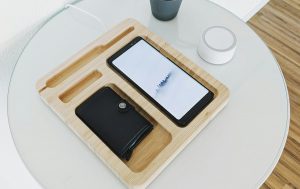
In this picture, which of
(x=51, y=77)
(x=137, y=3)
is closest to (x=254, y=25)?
(x=137, y=3)

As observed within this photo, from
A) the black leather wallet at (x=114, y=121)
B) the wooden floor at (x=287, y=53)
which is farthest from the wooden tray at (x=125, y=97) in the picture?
the wooden floor at (x=287, y=53)

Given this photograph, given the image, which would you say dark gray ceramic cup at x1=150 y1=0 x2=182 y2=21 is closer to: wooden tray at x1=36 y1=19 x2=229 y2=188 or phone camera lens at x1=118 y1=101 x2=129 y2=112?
wooden tray at x1=36 y1=19 x2=229 y2=188

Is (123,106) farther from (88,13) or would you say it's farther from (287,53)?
(287,53)

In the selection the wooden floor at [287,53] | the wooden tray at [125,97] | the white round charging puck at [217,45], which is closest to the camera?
the wooden tray at [125,97]

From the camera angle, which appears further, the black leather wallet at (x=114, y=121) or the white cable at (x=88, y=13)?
the white cable at (x=88, y=13)

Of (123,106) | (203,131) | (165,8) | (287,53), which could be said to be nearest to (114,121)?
(123,106)

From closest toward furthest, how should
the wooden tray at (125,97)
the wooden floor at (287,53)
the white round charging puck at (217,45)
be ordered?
1. the wooden tray at (125,97)
2. the white round charging puck at (217,45)
3. the wooden floor at (287,53)

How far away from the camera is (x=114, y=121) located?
1.76 ft

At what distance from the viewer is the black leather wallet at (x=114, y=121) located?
1.70 feet

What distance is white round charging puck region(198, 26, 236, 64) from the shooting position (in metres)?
0.63

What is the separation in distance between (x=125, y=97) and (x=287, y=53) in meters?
1.11

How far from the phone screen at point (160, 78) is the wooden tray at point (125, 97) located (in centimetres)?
2

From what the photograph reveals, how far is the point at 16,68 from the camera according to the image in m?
0.64

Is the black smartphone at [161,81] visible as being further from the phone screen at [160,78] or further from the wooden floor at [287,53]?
the wooden floor at [287,53]
